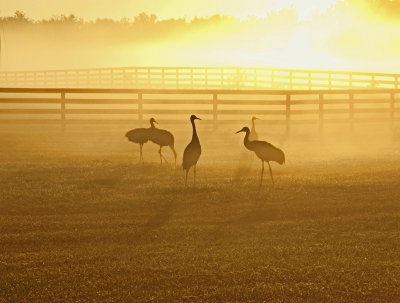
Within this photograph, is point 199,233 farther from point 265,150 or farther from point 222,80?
point 222,80

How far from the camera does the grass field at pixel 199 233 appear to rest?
705cm

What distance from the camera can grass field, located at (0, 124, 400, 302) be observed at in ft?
23.1

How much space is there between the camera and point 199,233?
9.09 meters

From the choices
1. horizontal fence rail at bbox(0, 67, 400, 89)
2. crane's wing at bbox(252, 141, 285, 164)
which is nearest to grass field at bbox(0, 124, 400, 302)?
crane's wing at bbox(252, 141, 285, 164)

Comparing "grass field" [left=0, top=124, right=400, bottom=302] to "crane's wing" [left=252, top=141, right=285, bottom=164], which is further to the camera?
"crane's wing" [left=252, top=141, right=285, bottom=164]

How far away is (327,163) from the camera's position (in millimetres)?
15656

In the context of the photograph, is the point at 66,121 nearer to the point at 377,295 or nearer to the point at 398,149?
the point at 398,149

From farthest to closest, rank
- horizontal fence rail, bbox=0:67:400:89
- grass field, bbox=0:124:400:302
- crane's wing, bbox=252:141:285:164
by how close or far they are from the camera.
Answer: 1. horizontal fence rail, bbox=0:67:400:89
2. crane's wing, bbox=252:141:285:164
3. grass field, bbox=0:124:400:302

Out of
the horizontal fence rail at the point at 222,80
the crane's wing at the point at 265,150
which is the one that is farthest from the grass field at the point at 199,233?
the horizontal fence rail at the point at 222,80

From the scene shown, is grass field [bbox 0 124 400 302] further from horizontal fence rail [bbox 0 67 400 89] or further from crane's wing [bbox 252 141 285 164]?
horizontal fence rail [bbox 0 67 400 89]

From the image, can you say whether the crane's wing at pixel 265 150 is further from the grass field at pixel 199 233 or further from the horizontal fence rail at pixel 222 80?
the horizontal fence rail at pixel 222 80

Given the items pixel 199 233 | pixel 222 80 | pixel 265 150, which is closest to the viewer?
pixel 199 233

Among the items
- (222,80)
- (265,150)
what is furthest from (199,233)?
(222,80)

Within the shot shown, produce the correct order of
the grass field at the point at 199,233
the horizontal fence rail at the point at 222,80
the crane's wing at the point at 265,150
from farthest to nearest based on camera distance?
the horizontal fence rail at the point at 222,80 → the crane's wing at the point at 265,150 → the grass field at the point at 199,233
